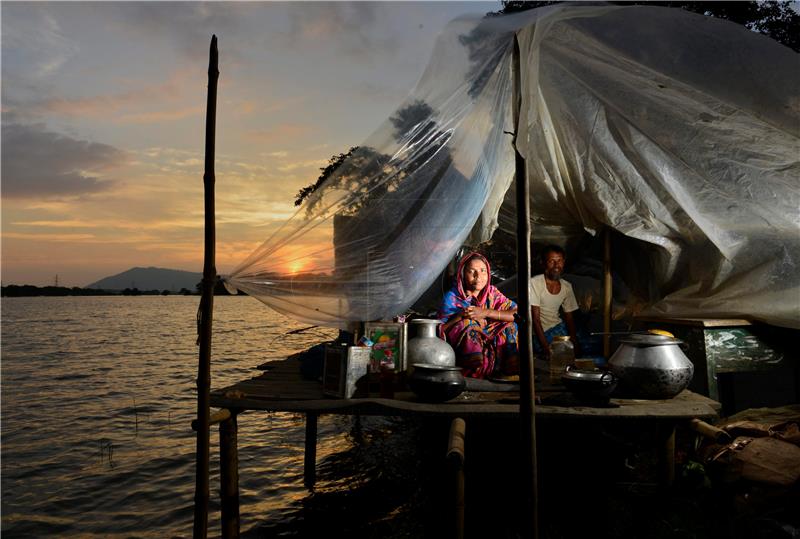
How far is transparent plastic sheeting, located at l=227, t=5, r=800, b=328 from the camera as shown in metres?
3.93

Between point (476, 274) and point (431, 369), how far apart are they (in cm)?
154

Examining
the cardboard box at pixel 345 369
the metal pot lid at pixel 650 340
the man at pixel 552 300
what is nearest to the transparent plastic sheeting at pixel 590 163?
the cardboard box at pixel 345 369

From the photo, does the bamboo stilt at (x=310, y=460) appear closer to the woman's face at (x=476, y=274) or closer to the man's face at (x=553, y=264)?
the woman's face at (x=476, y=274)

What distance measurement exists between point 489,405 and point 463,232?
52.4 inches

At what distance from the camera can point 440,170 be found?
4090mm

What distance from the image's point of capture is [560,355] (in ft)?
14.8

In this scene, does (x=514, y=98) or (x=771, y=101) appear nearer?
(x=514, y=98)

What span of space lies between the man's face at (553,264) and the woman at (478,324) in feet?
3.66

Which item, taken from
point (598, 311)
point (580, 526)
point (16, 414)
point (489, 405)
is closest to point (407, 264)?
point (489, 405)

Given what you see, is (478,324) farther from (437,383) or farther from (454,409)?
(454,409)

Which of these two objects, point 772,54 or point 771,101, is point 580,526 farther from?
point 772,54

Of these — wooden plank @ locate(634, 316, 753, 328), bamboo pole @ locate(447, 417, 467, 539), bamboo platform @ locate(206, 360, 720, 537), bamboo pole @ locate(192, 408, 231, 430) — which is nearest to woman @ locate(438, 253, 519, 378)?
bamboo platform @ locate(206, 360, 720, 537)

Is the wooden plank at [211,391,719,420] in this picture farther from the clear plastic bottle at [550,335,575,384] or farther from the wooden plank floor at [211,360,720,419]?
the clear plastic bottle at [550,335,575,384]

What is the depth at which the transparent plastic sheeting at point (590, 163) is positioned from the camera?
3.93 m
